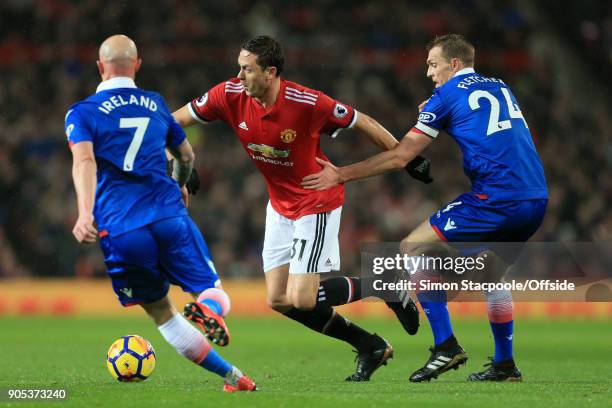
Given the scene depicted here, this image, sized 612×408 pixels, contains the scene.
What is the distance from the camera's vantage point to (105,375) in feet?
27.2

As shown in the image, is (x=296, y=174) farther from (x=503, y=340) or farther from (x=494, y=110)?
(x=503, y=340)

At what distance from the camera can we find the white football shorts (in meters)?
8.08

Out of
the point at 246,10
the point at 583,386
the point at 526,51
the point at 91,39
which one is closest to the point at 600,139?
the point at 526,51

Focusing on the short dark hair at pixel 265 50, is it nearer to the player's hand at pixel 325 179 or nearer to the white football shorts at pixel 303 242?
the player's hand at pixel 325 179

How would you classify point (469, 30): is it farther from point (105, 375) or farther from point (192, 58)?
point (105, 375)

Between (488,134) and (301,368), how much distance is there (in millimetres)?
2974

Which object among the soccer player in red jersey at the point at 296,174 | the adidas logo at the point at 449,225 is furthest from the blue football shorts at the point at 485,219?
the soccer player in red jersey at the point at 296,174

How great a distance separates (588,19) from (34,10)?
11342 millimetres

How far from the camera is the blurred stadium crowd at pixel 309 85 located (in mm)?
17781

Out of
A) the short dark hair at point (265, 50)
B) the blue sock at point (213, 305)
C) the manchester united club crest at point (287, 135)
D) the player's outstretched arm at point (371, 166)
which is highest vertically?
the short dark hair at point (265, 50)

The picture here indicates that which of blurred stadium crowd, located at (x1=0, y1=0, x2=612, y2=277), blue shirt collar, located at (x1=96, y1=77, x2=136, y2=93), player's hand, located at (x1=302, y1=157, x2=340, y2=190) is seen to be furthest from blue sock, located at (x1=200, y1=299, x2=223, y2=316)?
blurred stadium crowd, located at (x1=0, y1=0, x2=612, y2=277)

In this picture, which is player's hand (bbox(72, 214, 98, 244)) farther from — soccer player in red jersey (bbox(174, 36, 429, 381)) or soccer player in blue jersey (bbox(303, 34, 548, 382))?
soccer player in red jersey (bbox(174, 36, 429, 381))

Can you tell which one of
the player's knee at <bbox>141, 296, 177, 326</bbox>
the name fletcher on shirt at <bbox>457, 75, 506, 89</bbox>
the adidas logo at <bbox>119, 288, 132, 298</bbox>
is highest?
the name fletcher on shirt at <bbox>457, 75, 506, 89</bbox>

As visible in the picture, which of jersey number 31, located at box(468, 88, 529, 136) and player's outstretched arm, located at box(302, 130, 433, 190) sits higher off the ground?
jersey number 31, located at box(468, 88, 529, 136)
